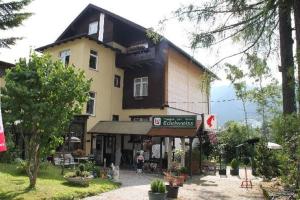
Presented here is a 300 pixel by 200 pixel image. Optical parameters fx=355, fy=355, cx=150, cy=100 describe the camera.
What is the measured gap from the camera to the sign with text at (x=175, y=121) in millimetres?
21655

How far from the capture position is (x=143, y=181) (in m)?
17.9

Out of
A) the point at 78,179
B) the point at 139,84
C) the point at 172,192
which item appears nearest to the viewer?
the point at 172,192

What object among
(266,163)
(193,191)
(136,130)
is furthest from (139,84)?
(193,191)

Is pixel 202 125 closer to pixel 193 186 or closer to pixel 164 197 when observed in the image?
pixel 193 186

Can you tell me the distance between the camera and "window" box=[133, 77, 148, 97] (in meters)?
29.0

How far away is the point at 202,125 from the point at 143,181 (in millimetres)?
6227

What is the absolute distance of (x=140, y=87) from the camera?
96.7 ft

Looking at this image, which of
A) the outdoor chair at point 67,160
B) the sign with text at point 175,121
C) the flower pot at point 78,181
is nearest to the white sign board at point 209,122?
the sign with text at point 175,121

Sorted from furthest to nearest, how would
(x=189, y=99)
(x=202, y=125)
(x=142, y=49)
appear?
(x=189, y=99), (x=142, y=49), (x=202, y=125)

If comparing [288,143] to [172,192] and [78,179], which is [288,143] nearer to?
[172,192]

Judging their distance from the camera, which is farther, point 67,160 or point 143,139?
point 143,139

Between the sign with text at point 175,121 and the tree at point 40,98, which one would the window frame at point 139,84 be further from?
the tree at point 40,98

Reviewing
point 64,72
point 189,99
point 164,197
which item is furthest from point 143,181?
point 189,99

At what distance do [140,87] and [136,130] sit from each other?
19.7 ft
